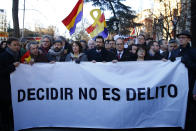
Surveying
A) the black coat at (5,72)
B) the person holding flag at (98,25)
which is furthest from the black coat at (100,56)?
the black coat at (5,72)

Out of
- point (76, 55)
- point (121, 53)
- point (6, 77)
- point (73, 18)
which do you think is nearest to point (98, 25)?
point (73, 18)

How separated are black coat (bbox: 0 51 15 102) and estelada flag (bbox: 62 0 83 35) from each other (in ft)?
6.98

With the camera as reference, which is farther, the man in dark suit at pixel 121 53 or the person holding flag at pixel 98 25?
the person holding flag at pixel 98 25

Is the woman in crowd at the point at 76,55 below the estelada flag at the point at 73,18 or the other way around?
below

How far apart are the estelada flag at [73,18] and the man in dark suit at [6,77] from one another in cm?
185

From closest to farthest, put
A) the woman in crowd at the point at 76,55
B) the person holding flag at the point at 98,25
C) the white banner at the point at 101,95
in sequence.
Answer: the white banner at the point at 101,95 → the woman in crowd at the point at 76,55 → the person holding flag at the point at 98,25

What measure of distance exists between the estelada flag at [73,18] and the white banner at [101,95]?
1.78 m

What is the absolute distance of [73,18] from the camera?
21.0ft

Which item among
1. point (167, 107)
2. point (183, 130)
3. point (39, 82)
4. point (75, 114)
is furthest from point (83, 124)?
point (183, 130)

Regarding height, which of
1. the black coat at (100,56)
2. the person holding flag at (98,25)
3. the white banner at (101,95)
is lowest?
the white banner at (101,95)

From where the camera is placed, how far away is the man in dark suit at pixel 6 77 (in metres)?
4.41

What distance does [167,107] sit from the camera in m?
4.63

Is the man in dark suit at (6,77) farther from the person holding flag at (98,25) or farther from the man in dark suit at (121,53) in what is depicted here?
the person holding flag at (98,25)

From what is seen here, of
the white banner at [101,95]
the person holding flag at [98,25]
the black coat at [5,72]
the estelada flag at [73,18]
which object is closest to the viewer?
the black coat at [5,72]
